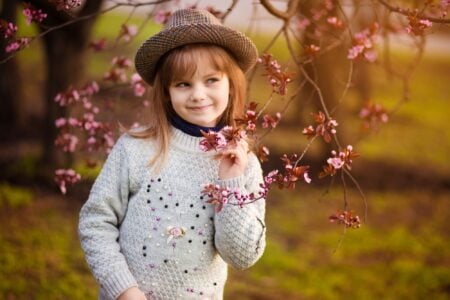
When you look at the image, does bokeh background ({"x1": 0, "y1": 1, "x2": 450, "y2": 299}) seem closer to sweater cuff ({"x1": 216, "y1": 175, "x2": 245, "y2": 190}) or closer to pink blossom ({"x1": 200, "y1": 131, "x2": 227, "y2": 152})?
sweater cuff ({"x1": 216, "y1": 175, "x2": 245, "y2": 190})

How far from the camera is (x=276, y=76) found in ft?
6.84

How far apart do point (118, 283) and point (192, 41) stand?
0.87m

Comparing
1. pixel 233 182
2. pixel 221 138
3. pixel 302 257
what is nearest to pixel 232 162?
pixel 233 182

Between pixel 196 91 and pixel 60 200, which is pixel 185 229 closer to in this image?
pixel 196 91

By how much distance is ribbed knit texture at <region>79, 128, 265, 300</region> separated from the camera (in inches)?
79.0

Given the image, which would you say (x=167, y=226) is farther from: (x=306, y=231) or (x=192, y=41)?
(x=306, y=231)

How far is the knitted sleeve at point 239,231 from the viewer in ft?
6.47

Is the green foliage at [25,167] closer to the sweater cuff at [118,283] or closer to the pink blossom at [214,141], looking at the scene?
the sweater cuff at [118,283]

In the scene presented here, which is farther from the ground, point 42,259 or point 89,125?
point 89,125

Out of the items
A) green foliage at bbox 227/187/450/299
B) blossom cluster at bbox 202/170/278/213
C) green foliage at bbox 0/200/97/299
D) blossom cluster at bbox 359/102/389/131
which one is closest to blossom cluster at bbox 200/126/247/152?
blossom cluster at bbox 202/170/278/213

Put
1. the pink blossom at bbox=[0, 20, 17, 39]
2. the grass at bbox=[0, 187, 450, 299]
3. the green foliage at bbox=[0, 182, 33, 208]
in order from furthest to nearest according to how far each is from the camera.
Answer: the green foliage at bbox=[0, 182, 33, 208]
the grass at bbox=[0, 187, 450, 299]
the pink blossom at bbox=[0, 20, 17, 39]

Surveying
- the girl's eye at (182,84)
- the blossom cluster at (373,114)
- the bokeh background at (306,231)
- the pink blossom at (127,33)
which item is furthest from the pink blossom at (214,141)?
the blossom cluster at (373,114)

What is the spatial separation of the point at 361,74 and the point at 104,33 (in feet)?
19.7

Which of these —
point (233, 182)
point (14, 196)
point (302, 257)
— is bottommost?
point (302, 257)
